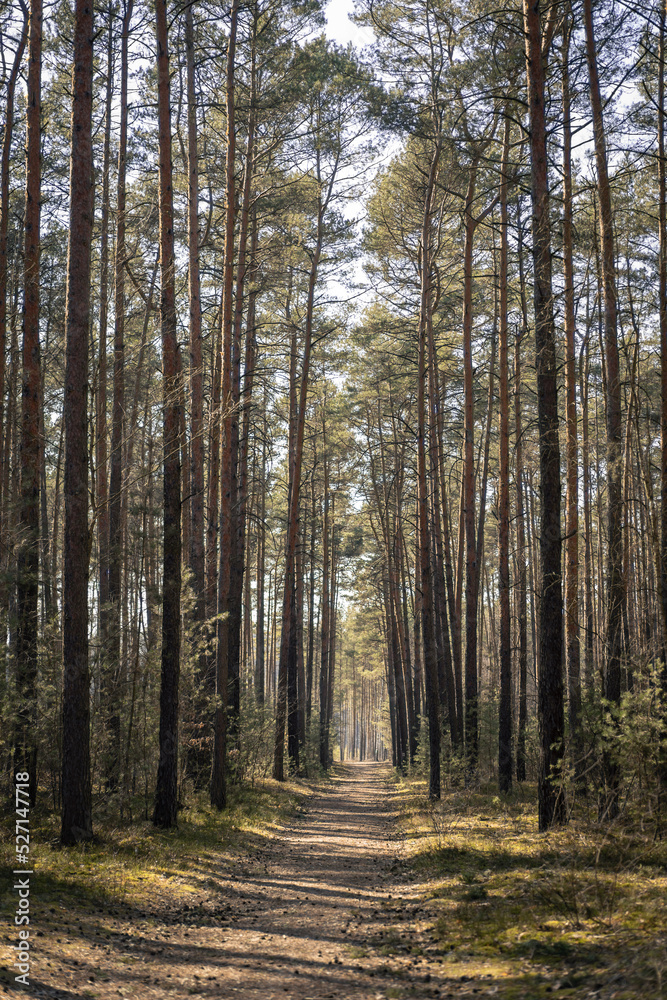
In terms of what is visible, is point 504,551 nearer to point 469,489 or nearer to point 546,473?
point 469,489

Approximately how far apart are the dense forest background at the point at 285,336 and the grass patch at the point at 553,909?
590mm

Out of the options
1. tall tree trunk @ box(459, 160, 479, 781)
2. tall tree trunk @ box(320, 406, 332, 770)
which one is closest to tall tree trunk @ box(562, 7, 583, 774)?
tall tree trunk @ box(459, 160, 479, 781)

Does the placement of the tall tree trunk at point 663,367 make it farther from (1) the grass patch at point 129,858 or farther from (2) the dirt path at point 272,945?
(1) the grass patch at point 129,858

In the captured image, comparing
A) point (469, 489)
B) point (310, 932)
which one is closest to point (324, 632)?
point (469, 489)

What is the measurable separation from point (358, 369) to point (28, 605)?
14529mm

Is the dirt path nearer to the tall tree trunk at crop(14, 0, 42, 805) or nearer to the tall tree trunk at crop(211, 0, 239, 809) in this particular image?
the tall tree trunk at crop(211, 0, 239, 809)

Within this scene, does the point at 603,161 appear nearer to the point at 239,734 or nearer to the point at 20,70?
the point at 20,70

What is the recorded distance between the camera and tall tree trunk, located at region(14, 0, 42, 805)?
9.02 metres

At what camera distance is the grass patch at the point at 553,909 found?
421 centimetres

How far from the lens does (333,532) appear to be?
3234 cm

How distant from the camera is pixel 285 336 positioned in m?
20.5

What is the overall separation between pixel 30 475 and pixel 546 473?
22.8 feet

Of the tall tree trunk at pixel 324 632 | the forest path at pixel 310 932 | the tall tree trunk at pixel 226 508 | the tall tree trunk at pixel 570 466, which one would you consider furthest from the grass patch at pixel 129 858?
the tall tree trunk at pixel 324 632

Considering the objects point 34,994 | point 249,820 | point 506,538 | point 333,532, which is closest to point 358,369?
point 506,538
